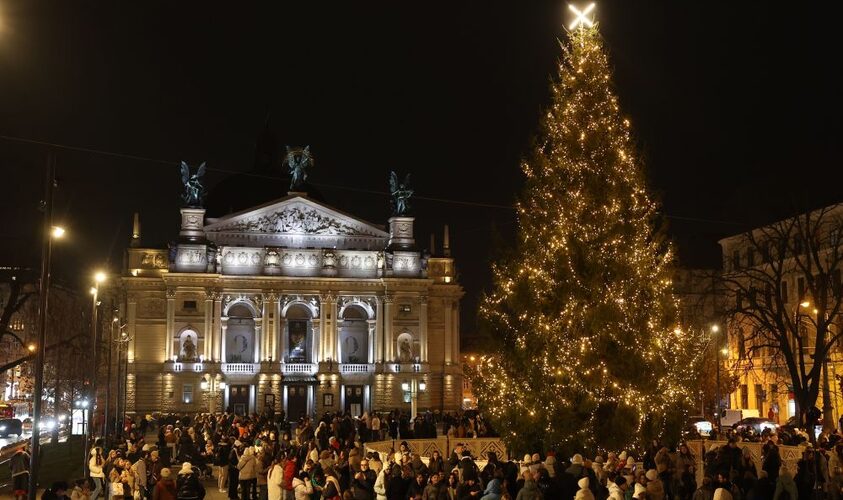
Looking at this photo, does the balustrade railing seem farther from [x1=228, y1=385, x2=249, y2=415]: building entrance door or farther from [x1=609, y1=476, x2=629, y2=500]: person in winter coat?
[x1=609, y1=476, x2=629, y2=500]: person in winter coat

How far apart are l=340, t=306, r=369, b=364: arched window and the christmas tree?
5227 cm

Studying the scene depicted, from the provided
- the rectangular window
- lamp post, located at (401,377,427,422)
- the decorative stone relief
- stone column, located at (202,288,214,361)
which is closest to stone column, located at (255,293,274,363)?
stone column, located at (202,288,214,361)

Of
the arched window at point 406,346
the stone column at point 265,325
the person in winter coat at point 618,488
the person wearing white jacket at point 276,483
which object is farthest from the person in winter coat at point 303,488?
the arched window at point 406,346

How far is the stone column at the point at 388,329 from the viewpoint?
249 feet

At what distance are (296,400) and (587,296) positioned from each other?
51719mm

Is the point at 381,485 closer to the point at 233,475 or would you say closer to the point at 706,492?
the point at 706,492

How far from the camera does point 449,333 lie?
3118 inches

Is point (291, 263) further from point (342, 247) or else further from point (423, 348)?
point (423, 348)

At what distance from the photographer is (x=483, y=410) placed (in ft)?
87.9

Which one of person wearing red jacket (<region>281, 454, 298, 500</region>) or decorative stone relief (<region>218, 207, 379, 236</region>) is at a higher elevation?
decorative stone relief (<region>218, 207, 379, 236</region>)

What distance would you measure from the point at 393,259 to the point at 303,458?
49.6m

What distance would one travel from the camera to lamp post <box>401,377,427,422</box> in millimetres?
70344

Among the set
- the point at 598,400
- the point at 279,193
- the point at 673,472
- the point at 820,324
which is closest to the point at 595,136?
the point at 598,400

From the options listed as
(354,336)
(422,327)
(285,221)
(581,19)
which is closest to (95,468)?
(581,19)
